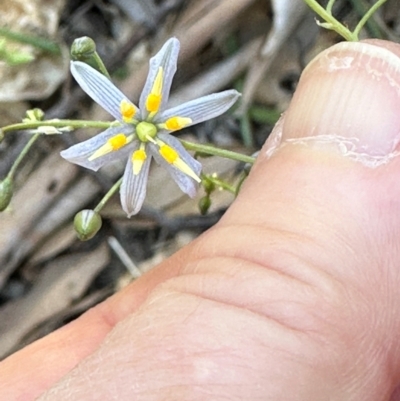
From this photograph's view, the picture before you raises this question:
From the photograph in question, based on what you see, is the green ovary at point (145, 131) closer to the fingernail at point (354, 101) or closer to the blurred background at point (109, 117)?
the fingernail at point (354, 101)

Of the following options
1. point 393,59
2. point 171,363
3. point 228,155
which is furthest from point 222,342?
point 393,59

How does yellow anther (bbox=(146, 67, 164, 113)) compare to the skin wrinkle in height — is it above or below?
above

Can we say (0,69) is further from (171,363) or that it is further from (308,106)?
(171,363)

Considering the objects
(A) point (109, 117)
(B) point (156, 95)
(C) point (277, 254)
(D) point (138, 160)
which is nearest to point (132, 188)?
(D) point (138, 160)

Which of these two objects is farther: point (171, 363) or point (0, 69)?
point (0, 69)

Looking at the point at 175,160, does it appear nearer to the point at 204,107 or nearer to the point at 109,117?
the point at 204,107

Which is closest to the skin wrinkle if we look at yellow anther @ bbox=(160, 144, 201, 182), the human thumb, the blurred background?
the human thumb

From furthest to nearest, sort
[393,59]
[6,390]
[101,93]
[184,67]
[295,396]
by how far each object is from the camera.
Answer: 1. [184,67]
2. [6,390]
3. [101,93]
4. [393,59]
5. [295,396]

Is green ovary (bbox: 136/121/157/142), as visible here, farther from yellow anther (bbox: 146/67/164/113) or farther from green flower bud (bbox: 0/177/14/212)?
green flower bud (bbox: 0/177/14/212)
